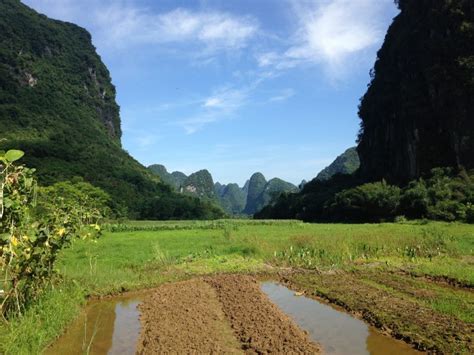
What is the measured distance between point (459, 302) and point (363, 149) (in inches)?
2593

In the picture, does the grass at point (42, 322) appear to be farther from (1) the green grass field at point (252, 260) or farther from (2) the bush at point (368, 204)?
(2) the bush at point (368, 204)

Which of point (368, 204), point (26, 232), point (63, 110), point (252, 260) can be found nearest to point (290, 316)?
point (26, 232)

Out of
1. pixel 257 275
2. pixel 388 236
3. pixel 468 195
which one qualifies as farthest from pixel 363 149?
pixel 257 275

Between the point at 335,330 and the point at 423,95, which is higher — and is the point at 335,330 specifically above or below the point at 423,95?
below

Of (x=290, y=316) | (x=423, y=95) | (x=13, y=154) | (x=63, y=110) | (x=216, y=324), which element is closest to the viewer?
(x=13, y=154)

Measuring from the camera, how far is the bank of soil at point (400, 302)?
8.58 m

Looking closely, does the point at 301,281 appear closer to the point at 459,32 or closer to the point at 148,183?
the point at 459,32

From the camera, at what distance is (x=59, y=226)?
29.2 feet

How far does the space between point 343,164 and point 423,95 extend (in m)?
83.5

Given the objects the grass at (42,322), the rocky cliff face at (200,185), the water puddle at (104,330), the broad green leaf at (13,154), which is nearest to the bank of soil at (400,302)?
the water puddle at (104,330)

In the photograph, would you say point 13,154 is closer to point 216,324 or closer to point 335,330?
point 216,324

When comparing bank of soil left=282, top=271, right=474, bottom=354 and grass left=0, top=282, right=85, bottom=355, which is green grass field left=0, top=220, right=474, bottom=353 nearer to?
grass left=0, top=282, right=85, bottom=355

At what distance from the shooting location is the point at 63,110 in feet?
301

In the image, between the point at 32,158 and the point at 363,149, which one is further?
the point at 363,149
